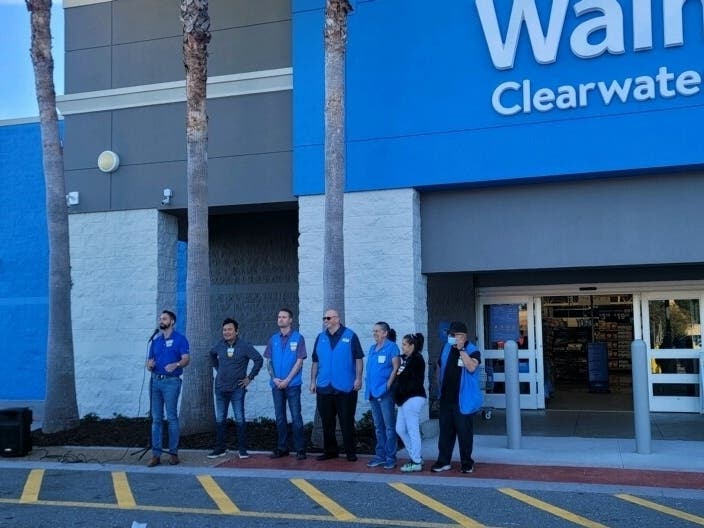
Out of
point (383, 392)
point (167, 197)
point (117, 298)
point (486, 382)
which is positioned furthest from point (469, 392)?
point (117, 298)

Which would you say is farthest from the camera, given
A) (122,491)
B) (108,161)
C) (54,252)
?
(108,161)

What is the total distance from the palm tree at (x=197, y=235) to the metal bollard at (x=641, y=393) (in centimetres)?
574

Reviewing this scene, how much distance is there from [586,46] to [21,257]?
1364 cm

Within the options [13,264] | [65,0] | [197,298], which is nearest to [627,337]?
[197,298]

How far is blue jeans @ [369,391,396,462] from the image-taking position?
8609 mm

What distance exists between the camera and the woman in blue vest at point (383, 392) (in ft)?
28.2

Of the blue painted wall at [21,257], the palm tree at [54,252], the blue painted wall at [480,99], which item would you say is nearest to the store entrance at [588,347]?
the blue painted wall at [480,99]

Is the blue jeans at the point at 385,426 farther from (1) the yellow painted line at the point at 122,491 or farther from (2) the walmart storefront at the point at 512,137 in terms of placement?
(1) the yellow painted line at the point at 122,491

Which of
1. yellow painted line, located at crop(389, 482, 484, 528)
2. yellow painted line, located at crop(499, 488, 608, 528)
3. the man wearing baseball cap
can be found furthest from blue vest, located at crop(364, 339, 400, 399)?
yellow painted line, located at crop(499, 488, 608, 528)

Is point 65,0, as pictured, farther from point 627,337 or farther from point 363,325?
point 627,337

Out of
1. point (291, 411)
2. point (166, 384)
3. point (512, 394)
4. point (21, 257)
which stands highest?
point (21, 257)

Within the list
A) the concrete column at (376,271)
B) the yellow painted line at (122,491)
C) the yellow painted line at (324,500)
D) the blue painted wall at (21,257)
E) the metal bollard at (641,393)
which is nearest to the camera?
the yellow painted line at (324,500)

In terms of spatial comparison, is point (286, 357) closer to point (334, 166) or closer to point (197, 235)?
point (197, 235)

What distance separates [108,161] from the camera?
12664 mm
